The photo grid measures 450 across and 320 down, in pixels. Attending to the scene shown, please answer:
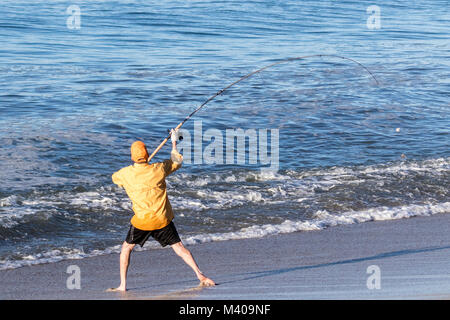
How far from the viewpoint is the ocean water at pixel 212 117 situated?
7715 mm

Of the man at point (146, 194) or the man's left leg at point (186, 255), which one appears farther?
the man's left leg at point (186, 255)

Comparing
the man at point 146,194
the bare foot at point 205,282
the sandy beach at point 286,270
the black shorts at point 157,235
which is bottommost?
the sandy beach at point 286,270

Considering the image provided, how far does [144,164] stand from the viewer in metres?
4.89

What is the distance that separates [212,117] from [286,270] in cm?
718

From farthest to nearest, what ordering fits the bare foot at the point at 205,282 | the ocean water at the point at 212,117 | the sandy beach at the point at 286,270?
the ocean water at the point at 212,117, the bare foot at the point at 205,282, the sandy beach at the point at 286,270

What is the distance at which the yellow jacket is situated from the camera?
489 cm

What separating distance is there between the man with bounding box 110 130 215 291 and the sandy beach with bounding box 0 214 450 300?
0.42 m

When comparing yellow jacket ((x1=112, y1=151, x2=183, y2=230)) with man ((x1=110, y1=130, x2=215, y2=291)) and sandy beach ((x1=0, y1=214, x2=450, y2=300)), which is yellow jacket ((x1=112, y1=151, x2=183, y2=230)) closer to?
man ((x1=110, y1=130, x2=215, y2=291))

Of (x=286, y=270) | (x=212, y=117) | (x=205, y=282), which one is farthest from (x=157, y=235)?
(x=212, y=117)

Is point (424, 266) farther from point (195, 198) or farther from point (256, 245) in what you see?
point (195, 198)

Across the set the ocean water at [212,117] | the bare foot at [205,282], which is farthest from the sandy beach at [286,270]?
the ocean water at [212,117]

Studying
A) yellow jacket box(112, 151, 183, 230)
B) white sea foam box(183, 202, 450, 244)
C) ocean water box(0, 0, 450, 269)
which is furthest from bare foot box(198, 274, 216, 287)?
white sea foam box(183, 202, 450, 244)

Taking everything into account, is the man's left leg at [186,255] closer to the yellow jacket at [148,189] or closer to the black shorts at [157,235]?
the black shorts at [157,235]
